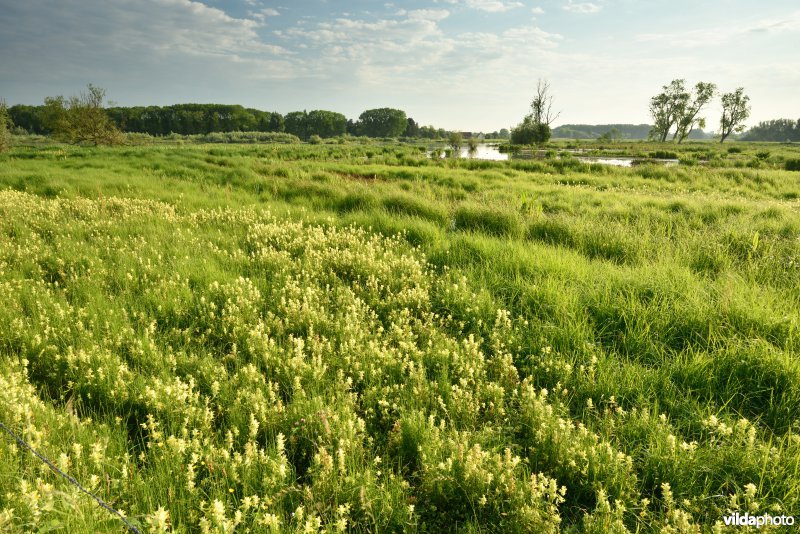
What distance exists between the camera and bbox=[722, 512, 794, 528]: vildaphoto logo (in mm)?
2188

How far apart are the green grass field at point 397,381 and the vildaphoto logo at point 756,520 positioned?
0.16 feet

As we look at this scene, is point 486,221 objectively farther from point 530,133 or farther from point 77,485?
point 530,133

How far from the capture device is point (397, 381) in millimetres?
3666

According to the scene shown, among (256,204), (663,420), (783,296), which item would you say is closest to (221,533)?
(663,420)

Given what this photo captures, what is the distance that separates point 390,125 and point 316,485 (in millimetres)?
145909

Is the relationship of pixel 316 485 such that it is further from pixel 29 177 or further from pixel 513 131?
pixel 513 131

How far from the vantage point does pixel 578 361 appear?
12.6 feet

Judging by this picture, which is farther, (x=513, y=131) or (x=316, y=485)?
(x=513, y=131)

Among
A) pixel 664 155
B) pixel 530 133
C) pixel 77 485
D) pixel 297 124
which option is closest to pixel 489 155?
pixel 664 155

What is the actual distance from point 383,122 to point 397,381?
146 metres

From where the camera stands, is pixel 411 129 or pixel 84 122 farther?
pixel 411 129

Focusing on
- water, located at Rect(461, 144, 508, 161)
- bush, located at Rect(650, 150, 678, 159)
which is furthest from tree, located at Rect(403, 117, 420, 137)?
bush, located at Rect(650, 150, 678, 159)

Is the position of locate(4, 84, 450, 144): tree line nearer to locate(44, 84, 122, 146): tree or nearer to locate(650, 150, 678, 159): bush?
locate(44, 84, 122, 146): tree

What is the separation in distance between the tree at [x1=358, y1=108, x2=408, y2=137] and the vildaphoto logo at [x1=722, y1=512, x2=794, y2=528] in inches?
5702
